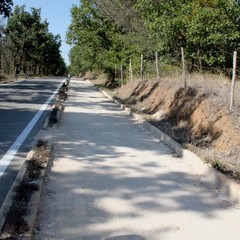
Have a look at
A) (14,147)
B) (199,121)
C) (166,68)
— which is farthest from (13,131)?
(166,68)

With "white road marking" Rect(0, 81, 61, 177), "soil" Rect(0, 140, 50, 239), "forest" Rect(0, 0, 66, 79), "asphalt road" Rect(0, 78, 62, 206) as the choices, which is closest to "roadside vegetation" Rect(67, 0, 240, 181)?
"soil" Rect(0, 140, 50, 239)

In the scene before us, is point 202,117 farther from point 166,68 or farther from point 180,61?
point 180,61

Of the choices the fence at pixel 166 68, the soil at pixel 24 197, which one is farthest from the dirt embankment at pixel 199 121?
the soil at pixel 24 197

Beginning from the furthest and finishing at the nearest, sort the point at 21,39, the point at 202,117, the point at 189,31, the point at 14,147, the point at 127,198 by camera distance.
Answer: the point at 21,39
the point at 189,31
the point at 202,117
the point at 14,147
the point at 127,198

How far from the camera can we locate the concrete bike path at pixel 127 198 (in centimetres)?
439

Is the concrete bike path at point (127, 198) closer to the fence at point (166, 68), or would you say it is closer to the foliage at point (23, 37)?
the fence at point (166, 68)

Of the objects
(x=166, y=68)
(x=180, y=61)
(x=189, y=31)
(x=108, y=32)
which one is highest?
(x=108, y=32)

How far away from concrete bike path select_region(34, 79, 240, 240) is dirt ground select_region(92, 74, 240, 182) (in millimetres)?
644

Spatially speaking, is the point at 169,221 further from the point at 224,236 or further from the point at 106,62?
the point at 106,62

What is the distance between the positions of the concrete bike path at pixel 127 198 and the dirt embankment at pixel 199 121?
605 mm

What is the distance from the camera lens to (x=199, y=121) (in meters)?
9.73

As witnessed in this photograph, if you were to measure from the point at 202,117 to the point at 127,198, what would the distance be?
4.81 meters

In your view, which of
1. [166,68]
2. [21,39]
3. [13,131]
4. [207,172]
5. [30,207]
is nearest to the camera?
[30,207]

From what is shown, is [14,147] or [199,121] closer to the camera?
[14,147]
